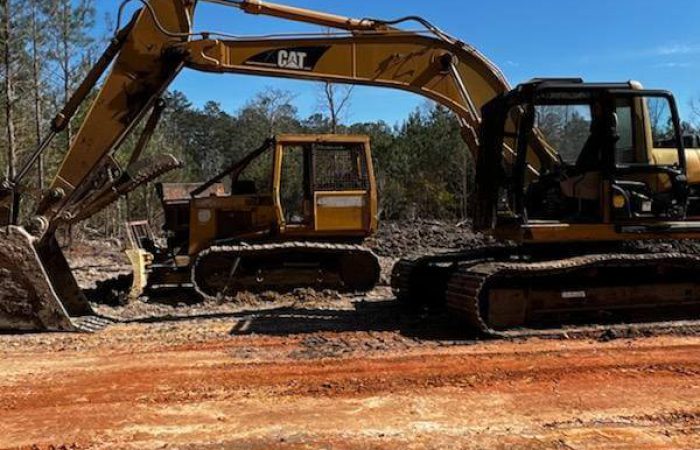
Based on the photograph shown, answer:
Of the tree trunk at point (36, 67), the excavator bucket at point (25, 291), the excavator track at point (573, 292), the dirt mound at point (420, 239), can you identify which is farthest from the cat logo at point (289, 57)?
the tree trunk at point (36, 67)

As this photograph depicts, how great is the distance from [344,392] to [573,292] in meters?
3.53

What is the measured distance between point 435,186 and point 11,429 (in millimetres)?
33604

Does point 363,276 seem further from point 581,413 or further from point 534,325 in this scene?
point 581,413

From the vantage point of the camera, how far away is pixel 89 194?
30.6 ft

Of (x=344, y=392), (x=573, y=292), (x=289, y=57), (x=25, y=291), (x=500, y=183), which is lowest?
(x=344, y=392)

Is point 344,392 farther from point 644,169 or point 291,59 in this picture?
point 291,59

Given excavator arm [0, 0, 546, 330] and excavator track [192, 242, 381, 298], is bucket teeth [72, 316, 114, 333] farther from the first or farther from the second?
excavator track [192, 242, 381, 298]

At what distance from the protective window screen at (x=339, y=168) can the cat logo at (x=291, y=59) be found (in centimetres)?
183

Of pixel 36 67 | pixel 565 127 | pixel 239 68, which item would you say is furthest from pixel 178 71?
pixel 36 67

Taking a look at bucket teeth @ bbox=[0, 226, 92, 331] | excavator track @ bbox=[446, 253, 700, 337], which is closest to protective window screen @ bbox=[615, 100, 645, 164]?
excavator track @ bbox=[446, 253, 700, 337]

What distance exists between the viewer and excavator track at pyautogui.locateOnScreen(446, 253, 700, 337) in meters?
7.73

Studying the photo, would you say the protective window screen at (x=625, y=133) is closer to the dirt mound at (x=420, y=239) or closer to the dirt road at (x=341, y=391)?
the dirt road at (x=341, y=391)

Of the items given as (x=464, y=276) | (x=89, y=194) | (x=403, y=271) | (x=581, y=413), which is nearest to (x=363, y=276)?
(x=403, y=271)

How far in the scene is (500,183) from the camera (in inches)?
327
